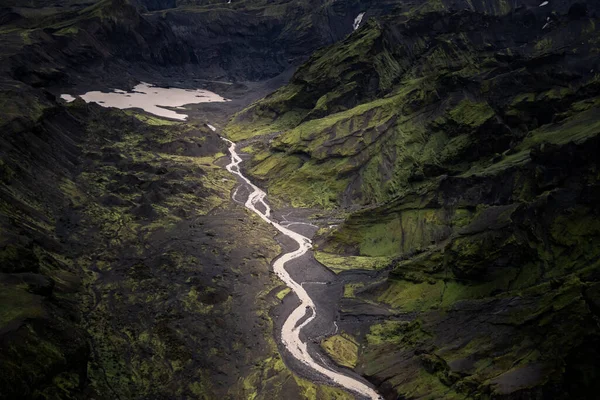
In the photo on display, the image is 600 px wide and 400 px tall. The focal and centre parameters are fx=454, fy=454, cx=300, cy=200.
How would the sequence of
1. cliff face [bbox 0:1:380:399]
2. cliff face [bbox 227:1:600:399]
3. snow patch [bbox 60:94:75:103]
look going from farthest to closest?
snow patch [bbox 60:94:75:103], cliff face [bbox 227:1:600:399], cliff face [bbox 0:1:380:399]

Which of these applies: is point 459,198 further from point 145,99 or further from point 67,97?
point 145,99

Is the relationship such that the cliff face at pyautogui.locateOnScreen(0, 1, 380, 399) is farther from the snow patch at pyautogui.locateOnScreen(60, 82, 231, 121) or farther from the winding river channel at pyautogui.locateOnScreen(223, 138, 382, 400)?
the snow patch at pyautogui.locateOnScreen(60, 82, 231, 121)

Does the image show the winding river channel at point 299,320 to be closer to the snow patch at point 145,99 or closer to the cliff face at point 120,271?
the cliff face at point 120,271

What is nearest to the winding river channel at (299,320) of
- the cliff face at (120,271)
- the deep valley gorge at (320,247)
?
the deep valley gorge at (320,247)

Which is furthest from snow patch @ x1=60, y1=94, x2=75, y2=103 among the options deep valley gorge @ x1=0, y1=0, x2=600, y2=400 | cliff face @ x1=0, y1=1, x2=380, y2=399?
cliff face @ x1=0, y1=1, x2=380, y2=399

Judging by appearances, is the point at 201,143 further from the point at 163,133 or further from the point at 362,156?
the point at 362,156

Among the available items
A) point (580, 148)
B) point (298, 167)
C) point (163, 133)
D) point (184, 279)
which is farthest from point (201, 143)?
point (580, 148)
